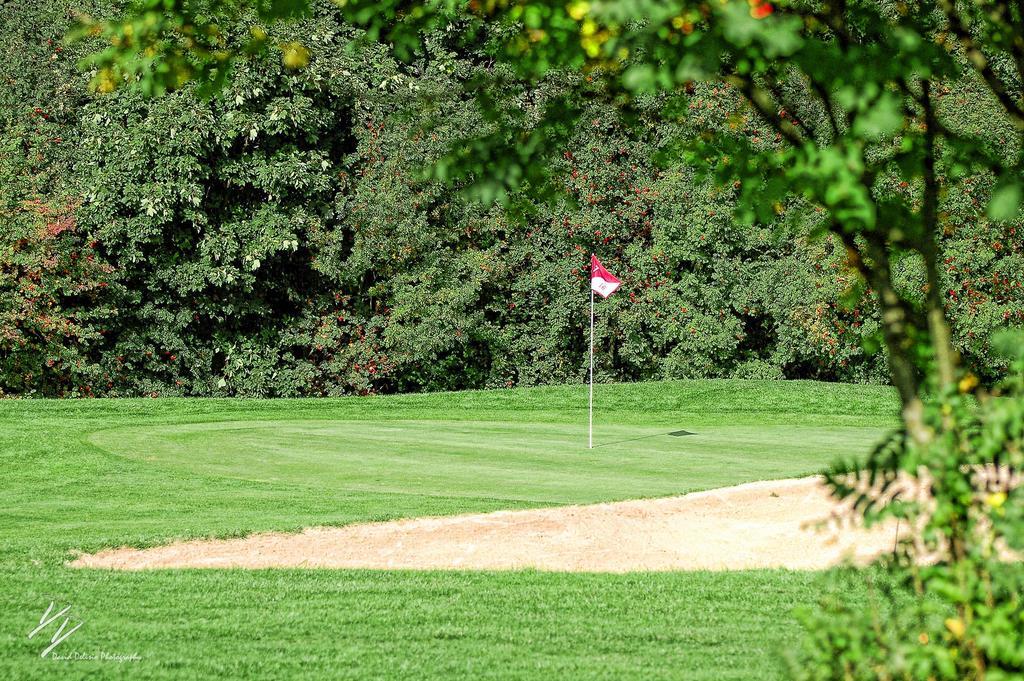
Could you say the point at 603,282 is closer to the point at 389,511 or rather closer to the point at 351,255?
the point at 389,511

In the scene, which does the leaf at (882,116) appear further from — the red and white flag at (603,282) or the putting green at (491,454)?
the red and white flag at (603,282)

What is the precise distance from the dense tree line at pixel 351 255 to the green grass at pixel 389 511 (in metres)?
5.21

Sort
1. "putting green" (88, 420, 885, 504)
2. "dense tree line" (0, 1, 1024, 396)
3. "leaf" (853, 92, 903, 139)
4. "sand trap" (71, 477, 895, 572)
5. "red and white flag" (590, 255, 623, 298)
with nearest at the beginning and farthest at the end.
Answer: "leaf" (853, 92, 903, 139)
"sand trap" (71, 477, 895, 572)
"putting green" (88, 420, 885, 504)
"red and white flag" (590, 255, 623, 298)
"dense tree line" (0, 1, 1024, 396)

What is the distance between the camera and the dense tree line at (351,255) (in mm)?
27766

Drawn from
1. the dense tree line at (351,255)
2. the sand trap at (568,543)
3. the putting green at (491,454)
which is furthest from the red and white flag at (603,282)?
the dense tree line at (351,255)

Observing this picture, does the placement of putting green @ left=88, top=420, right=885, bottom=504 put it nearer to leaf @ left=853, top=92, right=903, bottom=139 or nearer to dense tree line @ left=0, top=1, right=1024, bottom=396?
leaf @ left=853, top=92, right=903, bottom=139

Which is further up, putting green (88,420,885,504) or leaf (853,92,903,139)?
leaf (853,92,903,139)

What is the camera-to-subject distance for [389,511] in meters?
11.0

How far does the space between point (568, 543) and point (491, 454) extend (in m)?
6.06

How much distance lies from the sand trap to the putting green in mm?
1434

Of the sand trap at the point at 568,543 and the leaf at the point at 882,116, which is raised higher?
the leaf at the point at 882,116

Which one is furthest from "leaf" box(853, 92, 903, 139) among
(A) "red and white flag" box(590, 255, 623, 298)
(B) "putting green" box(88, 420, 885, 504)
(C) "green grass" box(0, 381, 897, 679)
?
(A) "red and white flag" box(590, 255, 623, 298)

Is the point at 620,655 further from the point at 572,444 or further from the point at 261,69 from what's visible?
the point at 261,69

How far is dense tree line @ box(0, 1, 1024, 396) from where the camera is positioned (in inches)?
1093
